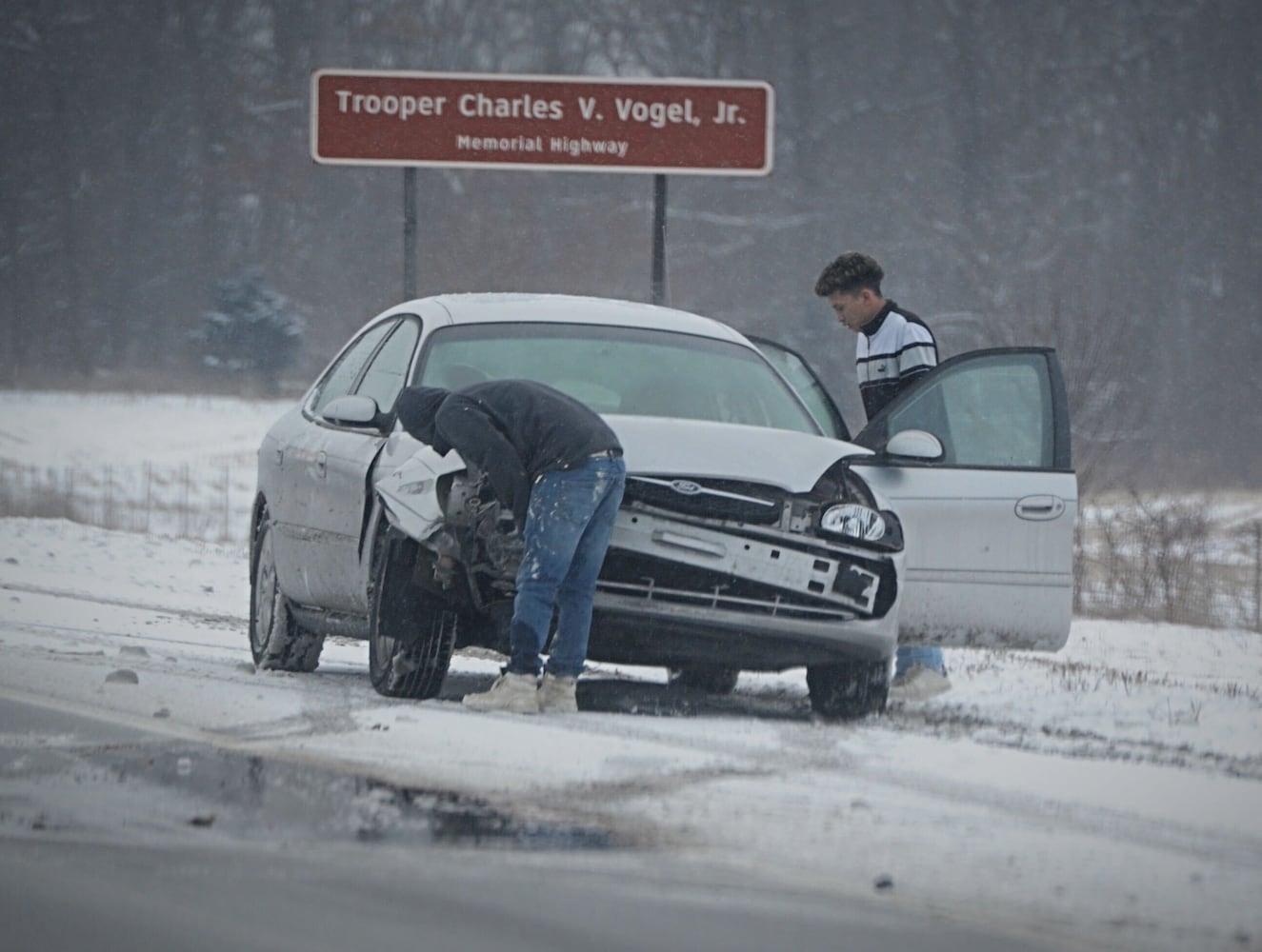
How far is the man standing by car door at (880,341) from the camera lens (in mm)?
9653

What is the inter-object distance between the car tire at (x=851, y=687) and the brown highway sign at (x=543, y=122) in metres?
10.1

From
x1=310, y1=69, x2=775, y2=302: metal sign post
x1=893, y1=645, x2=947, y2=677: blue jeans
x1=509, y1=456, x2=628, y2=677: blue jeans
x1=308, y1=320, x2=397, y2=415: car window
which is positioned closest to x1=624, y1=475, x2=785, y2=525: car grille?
x1=509, y1=456, x2=628, y2=677: blue jeans

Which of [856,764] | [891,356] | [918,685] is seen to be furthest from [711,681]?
[856,764]

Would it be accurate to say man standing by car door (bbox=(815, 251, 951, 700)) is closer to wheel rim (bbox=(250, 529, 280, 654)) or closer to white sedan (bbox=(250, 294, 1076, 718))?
white sedan (bbox=(250, 294, 1076, 718))

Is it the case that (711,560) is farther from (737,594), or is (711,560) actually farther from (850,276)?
(850,276)

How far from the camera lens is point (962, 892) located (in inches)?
186

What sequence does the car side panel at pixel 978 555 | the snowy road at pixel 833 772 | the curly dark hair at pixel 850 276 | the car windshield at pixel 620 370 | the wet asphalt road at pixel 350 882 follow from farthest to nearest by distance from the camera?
the curly dark hair at pixel 850 276 → the car windshield at pixel 620 370 → the car side panel at pixel 978 555 → the snowy road at pixel 833 772 → the wet asphalt road at pixel 350 882

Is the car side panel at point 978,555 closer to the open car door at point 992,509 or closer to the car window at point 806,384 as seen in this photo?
the open car door at point 992,509

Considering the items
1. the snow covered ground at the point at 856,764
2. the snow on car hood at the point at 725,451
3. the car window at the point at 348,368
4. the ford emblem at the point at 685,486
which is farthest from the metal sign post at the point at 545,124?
the ford emblem at the point at 685,486

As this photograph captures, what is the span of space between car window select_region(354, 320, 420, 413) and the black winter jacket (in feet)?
3.91

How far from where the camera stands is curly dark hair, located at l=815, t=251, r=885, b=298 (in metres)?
9.84

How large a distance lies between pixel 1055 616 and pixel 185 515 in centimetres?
→ 2182

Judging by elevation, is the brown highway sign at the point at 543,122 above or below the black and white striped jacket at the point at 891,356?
above

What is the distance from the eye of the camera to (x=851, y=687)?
8125 millimetres
